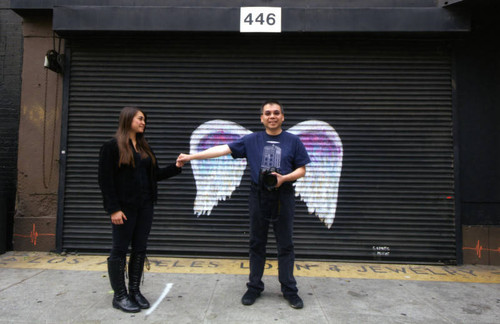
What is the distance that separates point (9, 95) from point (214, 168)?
3.87 metres

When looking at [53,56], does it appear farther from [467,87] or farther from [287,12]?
[467,87]

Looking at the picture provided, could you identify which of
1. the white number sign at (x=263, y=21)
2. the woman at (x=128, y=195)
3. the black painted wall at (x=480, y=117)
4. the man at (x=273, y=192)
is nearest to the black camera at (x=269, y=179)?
the man at (x=273, y=192)

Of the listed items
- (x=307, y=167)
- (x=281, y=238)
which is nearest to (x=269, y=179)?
(x=281, y=238)

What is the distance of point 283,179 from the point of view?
2971 millimetres

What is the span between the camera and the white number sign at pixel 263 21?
477 centimetres

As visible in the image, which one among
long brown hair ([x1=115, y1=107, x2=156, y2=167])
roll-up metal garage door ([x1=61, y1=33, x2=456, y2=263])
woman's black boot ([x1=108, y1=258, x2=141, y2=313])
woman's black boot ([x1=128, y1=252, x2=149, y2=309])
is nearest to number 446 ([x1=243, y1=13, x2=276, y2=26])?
roll-up metal garage door ([x1=61, y1=33, x2=456, y2=263])

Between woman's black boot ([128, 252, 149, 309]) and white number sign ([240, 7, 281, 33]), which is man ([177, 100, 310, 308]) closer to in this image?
woman's black boot ([128, 252, 149, 309])

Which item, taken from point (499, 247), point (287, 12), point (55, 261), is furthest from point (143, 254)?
point (499, 247)

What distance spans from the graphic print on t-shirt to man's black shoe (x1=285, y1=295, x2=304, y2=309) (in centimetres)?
137

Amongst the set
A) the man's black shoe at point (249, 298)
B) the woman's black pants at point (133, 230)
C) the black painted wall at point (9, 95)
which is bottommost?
the man's black shoe at point (249, 298)

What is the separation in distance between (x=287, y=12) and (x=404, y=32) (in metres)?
1.84

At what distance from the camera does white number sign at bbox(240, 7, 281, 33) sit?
4.77 m

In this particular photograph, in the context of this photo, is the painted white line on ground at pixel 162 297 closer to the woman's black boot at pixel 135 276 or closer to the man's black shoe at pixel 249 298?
the woman's black boot at pixel 135 276

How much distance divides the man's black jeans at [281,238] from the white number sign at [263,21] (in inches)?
110
